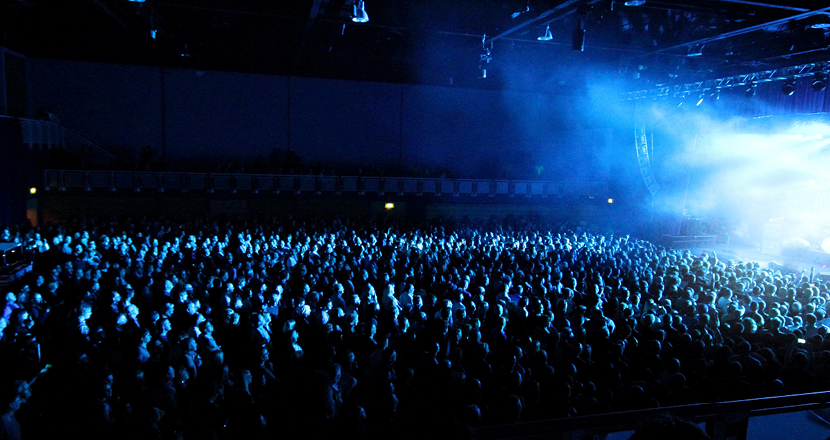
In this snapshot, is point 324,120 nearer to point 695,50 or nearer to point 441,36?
point 441,36

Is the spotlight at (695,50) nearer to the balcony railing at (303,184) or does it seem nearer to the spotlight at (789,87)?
the spotlight at (789,87)

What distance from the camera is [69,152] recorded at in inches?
727

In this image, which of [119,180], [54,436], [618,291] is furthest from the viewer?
[119,180]

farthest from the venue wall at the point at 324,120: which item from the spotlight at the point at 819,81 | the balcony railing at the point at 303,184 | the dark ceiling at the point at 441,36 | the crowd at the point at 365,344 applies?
the spotlight at the point at 819,81

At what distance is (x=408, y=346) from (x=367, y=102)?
17.9 metres

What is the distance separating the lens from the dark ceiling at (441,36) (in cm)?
1055

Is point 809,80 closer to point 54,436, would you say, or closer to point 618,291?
point 618,291

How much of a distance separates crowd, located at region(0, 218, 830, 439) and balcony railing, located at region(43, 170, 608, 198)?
6.82m

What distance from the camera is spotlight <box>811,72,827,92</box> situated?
36.7 ft

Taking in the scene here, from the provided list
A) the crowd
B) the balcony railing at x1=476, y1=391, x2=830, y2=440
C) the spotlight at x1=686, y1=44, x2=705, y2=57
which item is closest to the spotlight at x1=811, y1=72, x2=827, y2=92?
the spotlight at x1=686, y1=44, x2=705, y2=57

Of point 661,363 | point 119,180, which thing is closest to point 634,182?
point 661,363

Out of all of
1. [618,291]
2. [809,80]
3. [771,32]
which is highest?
[771,32]

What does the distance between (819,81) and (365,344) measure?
1175 cm

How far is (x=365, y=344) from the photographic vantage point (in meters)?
5.84
